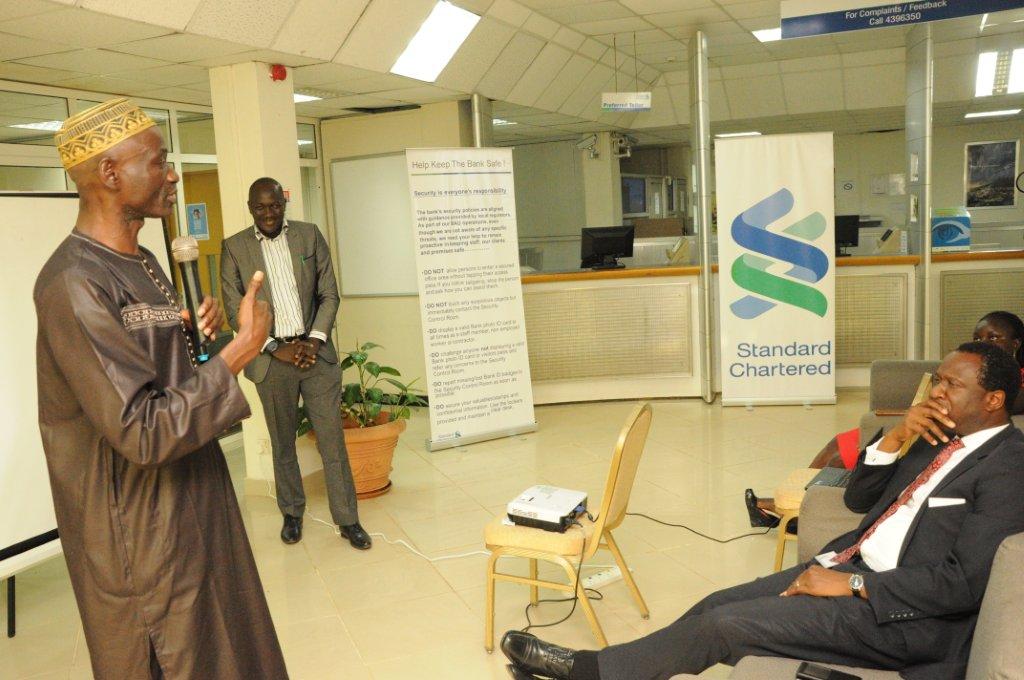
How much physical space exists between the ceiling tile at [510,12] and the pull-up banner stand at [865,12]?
1998 mm

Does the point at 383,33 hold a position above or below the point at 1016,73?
below

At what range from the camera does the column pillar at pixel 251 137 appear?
17.3 ft

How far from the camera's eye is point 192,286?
6.46 ft

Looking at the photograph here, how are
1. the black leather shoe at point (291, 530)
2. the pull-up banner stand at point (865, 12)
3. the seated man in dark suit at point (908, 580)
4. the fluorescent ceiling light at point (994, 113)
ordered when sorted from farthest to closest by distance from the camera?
the fluorescent ceiling light at point (994, 113) → the pull-up banner stand at point (865, 12) → the black leather shoe at point (291, 530) → the seated man in dark suit at point (908, 580)

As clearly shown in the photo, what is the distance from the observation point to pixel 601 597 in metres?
3.69

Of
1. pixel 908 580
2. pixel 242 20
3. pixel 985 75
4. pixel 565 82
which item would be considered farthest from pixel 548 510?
pixel 985 75

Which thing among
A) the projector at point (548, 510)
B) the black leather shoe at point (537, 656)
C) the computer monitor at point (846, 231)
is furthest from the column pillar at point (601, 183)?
the black leather shoe at point (537, 656)

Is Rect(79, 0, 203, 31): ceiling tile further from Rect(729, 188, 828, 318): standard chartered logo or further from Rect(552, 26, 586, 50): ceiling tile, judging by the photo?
Rect(729, 188, 828, 318): standard chartered logo

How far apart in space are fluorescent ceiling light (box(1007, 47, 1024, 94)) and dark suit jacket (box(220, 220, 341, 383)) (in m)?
8.71

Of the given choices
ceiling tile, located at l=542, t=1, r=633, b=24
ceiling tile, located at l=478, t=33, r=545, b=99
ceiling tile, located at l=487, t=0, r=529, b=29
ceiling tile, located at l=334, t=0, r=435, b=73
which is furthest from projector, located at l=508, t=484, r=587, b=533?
ceiling tile, located at l=478, t=33, r=545, b=99

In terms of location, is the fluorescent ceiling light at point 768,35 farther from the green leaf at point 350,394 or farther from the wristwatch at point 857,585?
the wristwatch at point 857,585

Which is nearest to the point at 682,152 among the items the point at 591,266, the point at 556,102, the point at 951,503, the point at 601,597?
the point at 556,102

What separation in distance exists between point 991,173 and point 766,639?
13.1 metres

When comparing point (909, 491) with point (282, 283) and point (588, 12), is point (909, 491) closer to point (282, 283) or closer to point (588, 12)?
point (282, 283)
